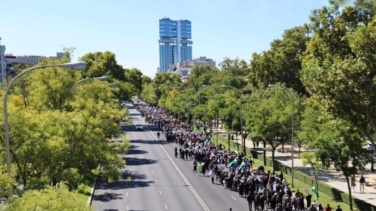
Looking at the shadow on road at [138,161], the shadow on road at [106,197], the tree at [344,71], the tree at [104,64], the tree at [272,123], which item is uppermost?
the tree at [104,64]

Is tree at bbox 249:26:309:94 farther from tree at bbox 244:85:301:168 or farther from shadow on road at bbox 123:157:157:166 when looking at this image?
shadow on road at bbox 123:157:157:166

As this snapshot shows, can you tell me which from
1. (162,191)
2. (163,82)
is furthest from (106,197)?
(163,82)

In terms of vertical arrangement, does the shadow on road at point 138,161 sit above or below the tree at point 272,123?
below

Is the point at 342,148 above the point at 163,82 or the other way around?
the other way around

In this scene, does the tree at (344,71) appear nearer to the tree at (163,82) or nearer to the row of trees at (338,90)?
the row of trees at (338,90)

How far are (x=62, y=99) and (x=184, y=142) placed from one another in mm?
23536

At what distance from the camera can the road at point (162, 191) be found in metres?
29.6

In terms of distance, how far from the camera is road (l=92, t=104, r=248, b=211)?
2959cm

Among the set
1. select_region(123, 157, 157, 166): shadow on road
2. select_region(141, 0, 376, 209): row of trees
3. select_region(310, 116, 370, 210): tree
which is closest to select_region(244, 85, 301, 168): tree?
select_region(141, 0, 376, 209): row of trees

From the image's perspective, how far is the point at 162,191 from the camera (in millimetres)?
33969

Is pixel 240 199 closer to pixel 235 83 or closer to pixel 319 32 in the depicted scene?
pixel 319 32

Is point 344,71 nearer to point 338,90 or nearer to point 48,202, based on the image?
point 338,90

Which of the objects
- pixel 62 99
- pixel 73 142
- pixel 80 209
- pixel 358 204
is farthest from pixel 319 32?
pixel 80 209

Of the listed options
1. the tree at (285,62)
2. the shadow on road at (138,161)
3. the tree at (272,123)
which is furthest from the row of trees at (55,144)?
the tree at (285,62)
